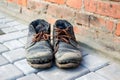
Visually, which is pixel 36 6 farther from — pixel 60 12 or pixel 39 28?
pixel 39 28

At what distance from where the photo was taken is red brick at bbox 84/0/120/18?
103cm

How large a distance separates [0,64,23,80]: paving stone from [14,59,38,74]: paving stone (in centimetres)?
2

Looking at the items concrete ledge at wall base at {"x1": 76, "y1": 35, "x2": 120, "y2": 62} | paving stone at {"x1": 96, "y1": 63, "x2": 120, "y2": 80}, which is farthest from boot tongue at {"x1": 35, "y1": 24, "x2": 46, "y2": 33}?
paving stone at {"x1": 96, "y1": 63, "x2": 120, "y2": 80}

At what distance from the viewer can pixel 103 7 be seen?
3.56 feet

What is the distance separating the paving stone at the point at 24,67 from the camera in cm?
98

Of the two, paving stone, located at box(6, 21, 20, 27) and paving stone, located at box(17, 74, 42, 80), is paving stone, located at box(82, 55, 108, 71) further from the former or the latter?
paving stone, located at box(6, 21, 20, 27)

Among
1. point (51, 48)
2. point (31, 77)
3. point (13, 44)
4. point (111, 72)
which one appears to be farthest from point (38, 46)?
point (111, 72)

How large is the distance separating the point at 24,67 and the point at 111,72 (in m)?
0.42

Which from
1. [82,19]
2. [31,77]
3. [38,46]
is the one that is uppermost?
[82,19]

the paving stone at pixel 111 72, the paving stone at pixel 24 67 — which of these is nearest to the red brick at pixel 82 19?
the paving stone at pixel 111 72

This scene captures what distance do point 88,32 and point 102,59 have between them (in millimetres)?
194

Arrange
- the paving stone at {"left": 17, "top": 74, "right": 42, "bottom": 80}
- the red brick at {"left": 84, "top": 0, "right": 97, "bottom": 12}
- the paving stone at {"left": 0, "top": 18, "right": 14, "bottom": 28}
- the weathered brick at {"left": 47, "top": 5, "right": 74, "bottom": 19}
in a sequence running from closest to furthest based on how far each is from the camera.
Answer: the paving stone at {"left": 17, "top": 74, "right": 42, "bottom": 80}, the red brick at {"left": 84, "top": 0, "right": 97, "bottom": 12}, the weathered brick at {"left": 47, "top": 5, "right": 74, "bottom": 19}, the paving stone at {"left": 0, "top": 18, "right": 14, "bottom": 28}

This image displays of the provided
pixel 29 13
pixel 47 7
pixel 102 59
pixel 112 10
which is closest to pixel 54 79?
pixel 102 59

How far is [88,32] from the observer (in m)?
1.21
